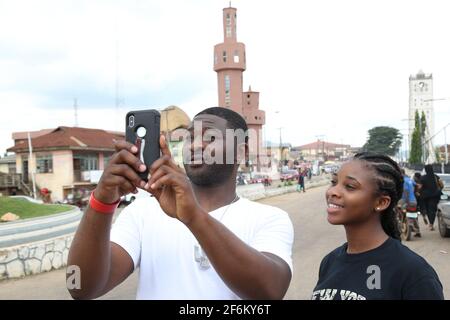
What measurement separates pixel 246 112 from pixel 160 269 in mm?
50045

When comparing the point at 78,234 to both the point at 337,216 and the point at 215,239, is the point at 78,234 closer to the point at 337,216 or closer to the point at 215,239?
the point at 215,239

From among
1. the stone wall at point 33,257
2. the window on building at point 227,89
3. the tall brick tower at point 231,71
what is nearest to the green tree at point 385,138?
the tall brick tower at point 231,71

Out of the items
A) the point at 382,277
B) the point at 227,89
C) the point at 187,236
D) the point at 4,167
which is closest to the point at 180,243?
the point at 187,236

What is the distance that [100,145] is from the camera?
106 feet

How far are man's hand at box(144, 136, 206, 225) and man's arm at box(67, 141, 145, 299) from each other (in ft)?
0.16

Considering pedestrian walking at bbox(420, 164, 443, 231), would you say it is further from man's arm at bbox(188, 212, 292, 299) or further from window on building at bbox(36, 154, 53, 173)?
window on building at bbox(36, 154, 53, 173)

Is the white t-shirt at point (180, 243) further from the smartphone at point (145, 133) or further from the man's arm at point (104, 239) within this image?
the smartphone at point (145, 133)

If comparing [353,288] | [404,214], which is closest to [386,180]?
[353,288]

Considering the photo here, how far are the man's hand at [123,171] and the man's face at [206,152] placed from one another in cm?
57

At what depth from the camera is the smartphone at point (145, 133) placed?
136 centimetres

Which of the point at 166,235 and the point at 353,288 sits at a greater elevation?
the point at 166,235

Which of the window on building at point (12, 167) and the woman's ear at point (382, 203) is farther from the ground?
the woman's ear at point (382, 203)

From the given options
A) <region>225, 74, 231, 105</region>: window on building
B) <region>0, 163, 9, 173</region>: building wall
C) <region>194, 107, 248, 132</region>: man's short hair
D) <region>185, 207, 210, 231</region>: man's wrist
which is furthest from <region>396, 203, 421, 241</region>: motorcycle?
<region>225, 74, 231, 105</region>: window on building
